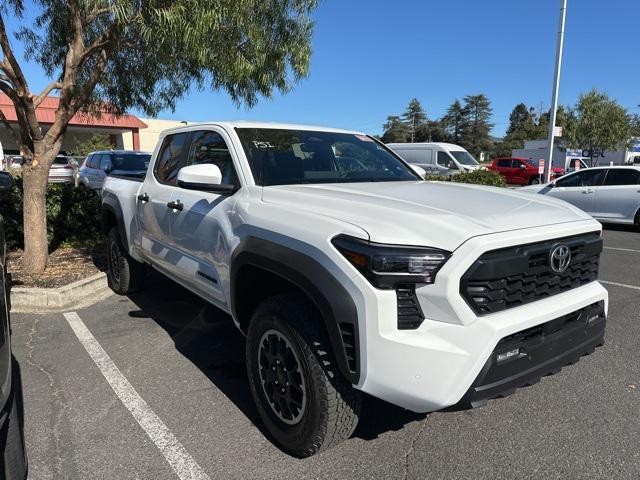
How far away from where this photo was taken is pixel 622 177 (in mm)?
11883

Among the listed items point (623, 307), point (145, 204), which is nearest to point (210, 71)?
point (145, 204)

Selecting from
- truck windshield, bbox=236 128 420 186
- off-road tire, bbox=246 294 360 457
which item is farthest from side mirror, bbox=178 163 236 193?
off-road tire, bbox=246 294 360 457

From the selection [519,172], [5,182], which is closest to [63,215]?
[5,182]

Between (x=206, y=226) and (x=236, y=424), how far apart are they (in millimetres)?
1312

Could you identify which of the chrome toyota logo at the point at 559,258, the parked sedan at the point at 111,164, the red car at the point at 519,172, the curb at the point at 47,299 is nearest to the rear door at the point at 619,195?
the chrome toyota logo at the point at 559,258

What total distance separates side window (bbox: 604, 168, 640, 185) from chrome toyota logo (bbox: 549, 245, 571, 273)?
11.1 metres

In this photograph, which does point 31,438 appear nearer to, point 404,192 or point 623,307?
point 404,192

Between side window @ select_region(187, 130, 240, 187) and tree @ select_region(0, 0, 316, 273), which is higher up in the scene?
tree @ select_region(0, 0, 316, 273)

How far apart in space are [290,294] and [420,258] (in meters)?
0.82

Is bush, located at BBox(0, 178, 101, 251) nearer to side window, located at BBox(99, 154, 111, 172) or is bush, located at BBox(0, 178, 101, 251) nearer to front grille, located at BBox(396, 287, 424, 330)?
side window, located at BBox(99, 154, 111, 172)

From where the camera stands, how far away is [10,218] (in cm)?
748

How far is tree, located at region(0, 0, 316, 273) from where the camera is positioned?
15.6ft

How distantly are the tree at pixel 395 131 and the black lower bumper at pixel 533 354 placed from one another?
103 meters

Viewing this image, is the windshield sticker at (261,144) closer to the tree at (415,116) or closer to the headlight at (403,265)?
the headlight at (403,265)
